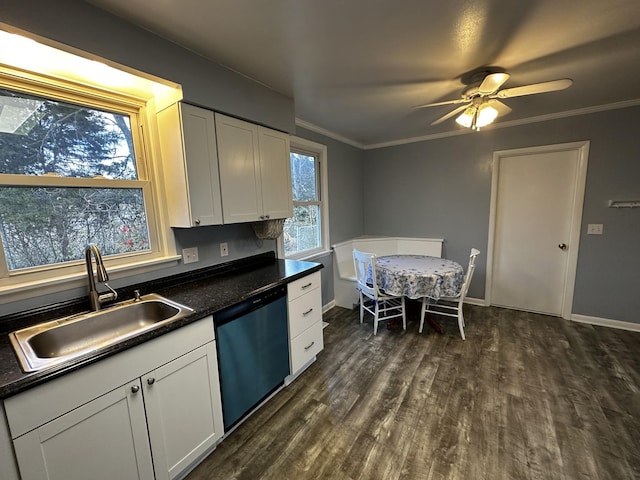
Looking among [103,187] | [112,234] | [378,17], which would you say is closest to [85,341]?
[112,234]

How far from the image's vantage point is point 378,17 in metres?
1.37

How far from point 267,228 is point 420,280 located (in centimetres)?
158

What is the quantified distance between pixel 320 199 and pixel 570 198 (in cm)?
288

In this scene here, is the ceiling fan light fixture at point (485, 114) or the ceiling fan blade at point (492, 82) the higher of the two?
the ceiling fan blade at point (492, 82)

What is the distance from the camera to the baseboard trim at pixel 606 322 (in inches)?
114

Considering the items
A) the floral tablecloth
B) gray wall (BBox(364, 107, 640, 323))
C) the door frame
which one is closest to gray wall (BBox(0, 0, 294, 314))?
the floral tablecloth

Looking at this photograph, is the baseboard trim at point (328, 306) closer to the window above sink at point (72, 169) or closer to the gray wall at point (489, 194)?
the gray wall at point (489, 194)

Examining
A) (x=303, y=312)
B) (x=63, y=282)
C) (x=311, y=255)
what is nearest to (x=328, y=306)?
(x=311, y=255)

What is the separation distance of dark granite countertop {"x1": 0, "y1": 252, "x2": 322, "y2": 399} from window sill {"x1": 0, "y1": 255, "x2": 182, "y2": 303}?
0.28 feet

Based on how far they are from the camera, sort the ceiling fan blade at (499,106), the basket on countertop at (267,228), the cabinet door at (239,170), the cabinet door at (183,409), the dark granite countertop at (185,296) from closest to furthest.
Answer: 1. the dark granite countertop at (185,296)
2. the cabinet door at (183,409)
3. the cabinet door at (239,170)
4. the ceiling fan blade at (499,106)
5. the basket on countertop at (267,228)

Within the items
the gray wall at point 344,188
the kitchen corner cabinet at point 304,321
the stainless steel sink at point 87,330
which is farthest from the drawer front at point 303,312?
the gray wall at point 344,188

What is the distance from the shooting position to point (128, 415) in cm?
118

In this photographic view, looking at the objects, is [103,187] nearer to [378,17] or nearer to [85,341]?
[85,341]

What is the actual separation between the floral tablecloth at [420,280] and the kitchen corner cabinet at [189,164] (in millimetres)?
1830
